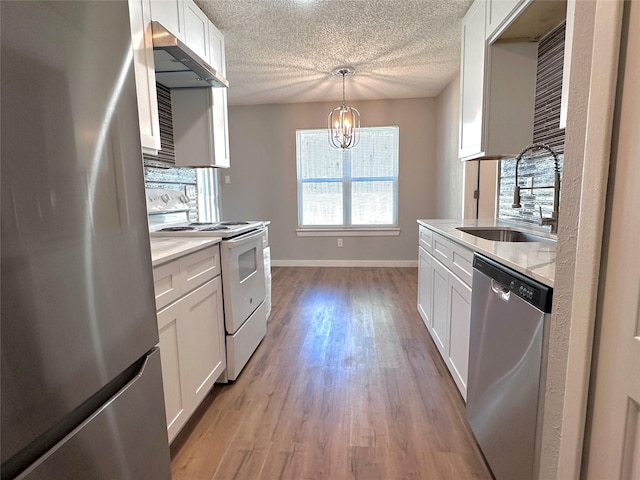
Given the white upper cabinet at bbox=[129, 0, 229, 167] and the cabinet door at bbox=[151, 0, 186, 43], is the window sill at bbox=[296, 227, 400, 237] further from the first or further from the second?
the cabinet door at bbox=[151, 0, 186, 43]

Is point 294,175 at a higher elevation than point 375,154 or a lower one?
lower

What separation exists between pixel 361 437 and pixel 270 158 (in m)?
4.19

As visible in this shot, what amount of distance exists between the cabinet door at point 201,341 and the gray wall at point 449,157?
283 centimetres

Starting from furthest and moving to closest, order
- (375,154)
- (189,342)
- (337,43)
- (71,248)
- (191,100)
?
(375,154) → (337,43) → (191,100) → (189,342) → (71,248)

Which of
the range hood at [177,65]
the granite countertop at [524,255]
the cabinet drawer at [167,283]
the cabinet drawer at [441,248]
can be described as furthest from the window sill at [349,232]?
the cabinet drawer at [167,283]

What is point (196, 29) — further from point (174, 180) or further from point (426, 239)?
point (426, 239)

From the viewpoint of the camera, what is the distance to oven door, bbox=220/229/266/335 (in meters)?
1.96

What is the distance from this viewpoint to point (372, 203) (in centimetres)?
505

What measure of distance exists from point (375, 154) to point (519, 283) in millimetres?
4110

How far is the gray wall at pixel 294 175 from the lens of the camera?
15.7 ft

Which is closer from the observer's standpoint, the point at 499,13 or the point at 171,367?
the point at 171,367

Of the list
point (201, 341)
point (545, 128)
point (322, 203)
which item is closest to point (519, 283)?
point (201, 341)

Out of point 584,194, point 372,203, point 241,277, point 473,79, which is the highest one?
point 473,79

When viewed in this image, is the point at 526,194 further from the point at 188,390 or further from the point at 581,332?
the point at 188,390
